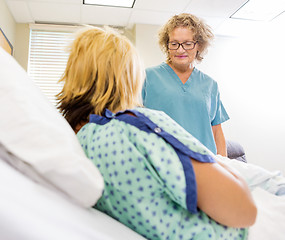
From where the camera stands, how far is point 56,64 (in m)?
3.85

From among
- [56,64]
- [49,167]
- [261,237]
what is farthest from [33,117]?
[56,64]

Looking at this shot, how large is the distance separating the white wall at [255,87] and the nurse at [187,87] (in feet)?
7.61

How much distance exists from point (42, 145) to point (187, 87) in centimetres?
128

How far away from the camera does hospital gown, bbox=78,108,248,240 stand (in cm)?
60

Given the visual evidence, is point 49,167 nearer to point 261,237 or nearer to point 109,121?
point 109,121

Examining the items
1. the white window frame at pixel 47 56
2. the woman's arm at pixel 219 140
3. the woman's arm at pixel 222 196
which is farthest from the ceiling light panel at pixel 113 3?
the woman's arm at pixel 222 196

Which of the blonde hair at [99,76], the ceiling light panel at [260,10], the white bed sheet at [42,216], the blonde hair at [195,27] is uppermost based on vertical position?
the ceiling light panel at [260,10]

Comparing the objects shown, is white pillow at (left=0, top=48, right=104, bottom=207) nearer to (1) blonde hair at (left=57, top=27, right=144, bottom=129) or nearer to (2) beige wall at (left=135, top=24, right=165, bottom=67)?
(1) blonde hair at (left=57, top=27, right=144, bottom=129)

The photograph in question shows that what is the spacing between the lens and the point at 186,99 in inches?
63.3

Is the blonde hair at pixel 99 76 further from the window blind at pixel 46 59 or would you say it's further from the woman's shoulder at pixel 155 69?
the window blind at pixel 46 59

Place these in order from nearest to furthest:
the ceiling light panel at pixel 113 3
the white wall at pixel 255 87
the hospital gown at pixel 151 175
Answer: the hospital gown at pixel 151 175 → the ceiling light panel at pixel 113 3 → the white wall at pixel 255 87

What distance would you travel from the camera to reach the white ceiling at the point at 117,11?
322 cm

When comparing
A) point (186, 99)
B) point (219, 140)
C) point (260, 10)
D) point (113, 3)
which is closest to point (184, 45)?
point (186, 99)

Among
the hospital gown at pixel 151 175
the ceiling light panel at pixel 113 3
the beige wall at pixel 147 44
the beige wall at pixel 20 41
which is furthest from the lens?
the beige wall at pixel 147 44
